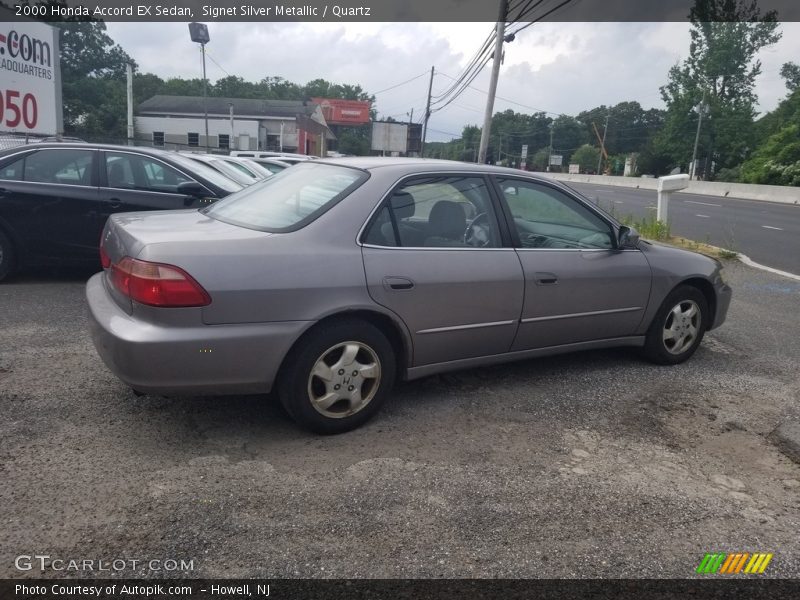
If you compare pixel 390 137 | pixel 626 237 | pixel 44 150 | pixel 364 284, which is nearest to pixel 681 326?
pixel 626 237

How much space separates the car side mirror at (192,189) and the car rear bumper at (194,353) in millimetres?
3761

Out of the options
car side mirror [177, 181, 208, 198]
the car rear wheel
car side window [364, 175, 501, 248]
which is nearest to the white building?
car side mirror [177, 181, 208, 198]

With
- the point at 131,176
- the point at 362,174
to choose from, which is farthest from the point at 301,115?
the point at 362,174

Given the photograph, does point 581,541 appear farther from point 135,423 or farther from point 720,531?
point 135,423

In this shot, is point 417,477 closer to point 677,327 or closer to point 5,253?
point 677,327

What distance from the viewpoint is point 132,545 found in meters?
2.58

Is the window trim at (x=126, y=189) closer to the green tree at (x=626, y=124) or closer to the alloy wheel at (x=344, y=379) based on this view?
A: the alloy wheel at (x=344, y=379)

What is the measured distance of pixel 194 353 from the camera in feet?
10.4

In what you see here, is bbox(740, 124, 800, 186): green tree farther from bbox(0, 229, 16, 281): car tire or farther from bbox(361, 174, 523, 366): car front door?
bbox(0, 229, 16, 281): car tire

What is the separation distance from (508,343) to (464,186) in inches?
42.0

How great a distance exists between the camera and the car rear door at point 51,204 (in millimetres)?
6660

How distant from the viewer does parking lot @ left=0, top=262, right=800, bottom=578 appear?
8.59 ft

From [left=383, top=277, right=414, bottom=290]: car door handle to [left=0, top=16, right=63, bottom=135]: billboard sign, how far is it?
578 inches

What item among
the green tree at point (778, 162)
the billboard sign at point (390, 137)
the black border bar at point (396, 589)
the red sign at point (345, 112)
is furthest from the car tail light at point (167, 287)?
the red sign at point (345, 112)
